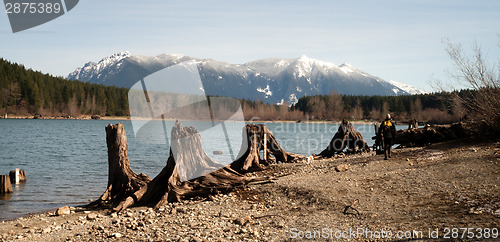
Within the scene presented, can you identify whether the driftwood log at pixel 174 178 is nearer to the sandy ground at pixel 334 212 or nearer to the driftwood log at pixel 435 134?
the sandy ground at pixel 334 212

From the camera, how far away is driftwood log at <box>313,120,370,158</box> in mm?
25828

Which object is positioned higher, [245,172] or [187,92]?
[187,92]

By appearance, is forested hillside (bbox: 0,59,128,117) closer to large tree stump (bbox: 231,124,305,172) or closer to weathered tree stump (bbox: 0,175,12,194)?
weathered tree stump (bbox: 0,175,12,194)

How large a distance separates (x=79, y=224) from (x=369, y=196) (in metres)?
8.65

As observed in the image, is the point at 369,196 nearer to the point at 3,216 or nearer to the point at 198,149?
the point at 198,149

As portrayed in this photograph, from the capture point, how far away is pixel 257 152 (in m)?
22.1

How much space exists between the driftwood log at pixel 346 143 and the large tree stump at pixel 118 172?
514 inches

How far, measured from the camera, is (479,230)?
830 cm

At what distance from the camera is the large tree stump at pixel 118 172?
16.1 metres

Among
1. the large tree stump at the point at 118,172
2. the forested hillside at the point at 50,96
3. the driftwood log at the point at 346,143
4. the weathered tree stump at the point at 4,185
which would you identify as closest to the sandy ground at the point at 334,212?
the large tree stump at the point at 118,172

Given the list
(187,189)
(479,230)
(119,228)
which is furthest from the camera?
(187,189)

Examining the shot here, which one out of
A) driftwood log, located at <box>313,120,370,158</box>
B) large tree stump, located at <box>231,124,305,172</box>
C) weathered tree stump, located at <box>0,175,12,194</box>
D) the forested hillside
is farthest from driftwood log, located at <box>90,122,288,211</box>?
the forested hillside

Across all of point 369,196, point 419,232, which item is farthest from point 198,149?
point 419,232

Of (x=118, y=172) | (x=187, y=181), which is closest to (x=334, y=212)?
(x=187, y=181)
